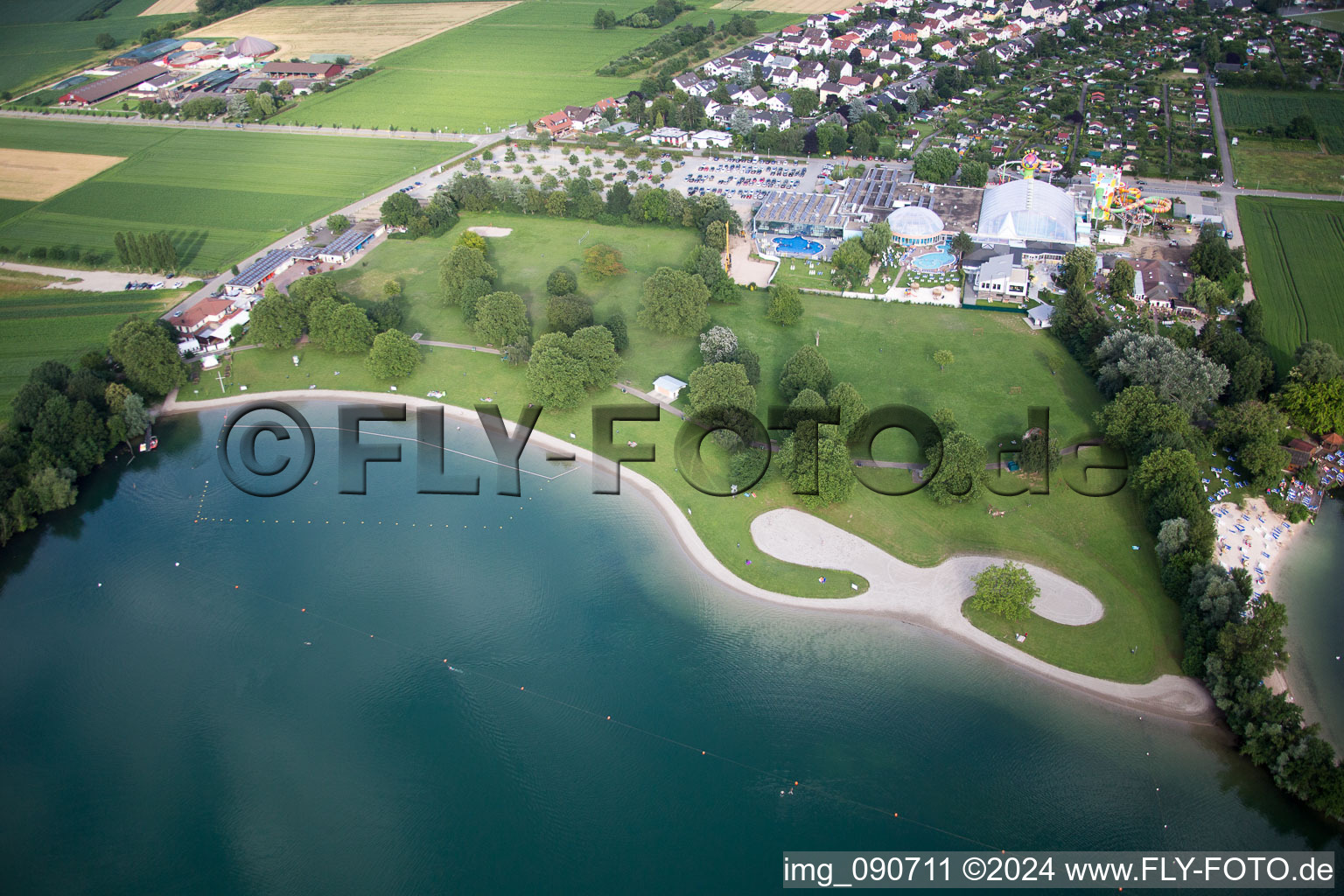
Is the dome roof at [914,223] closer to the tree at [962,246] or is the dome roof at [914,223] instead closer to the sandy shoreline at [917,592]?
the tree at [962,246]

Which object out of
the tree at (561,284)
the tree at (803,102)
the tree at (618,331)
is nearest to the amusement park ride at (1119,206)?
the tree at (803,102)

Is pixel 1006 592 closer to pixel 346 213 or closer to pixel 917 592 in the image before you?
pixel 917 592

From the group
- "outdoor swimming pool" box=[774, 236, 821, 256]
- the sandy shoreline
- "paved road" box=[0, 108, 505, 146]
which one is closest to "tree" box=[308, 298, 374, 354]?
the sandy shoreline

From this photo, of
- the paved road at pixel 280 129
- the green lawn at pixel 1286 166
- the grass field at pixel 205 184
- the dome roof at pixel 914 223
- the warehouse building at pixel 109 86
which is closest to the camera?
the dome roof at pixel 914 223

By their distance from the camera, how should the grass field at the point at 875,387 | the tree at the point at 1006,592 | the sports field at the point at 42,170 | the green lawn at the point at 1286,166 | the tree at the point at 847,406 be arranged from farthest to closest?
the sports field at the point at 42,170, the green lawn at the point at 1286,166, the tree at the point at 847,406, the grass field at the point at 875,387, the tree at the point at 1006,592

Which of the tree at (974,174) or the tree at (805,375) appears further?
the tree at (974,174)

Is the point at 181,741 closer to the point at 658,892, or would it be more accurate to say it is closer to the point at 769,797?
the point at 658,892

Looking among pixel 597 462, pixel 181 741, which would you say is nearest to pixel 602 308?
pixel 597 462
